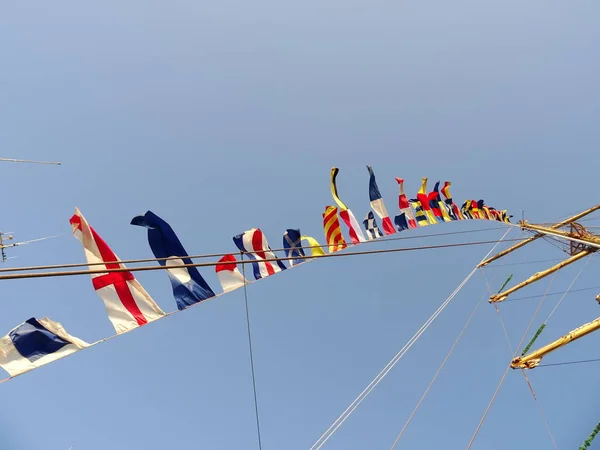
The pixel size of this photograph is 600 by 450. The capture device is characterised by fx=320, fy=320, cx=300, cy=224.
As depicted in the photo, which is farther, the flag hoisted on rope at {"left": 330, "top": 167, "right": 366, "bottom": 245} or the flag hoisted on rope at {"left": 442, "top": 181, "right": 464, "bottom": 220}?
the flag hoisted on rope at {"left": 442, "top": 181, "right": 464, "bottom": 220}

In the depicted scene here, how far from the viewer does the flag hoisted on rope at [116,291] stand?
5371mm

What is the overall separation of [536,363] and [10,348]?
1025 centimetres

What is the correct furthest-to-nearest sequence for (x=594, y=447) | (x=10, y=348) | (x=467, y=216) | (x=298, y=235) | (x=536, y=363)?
(x=594, y=447)
(x=467, y=216)
(x=298, y=235)
(x=536, y=363)
(x=10, y=348)

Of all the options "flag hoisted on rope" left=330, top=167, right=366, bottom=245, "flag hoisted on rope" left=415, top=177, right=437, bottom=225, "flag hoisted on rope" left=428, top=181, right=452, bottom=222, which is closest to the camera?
"flag hoisted on rope" left=330, top=167, right=366, bottom=245

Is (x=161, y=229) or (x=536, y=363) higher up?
(x=161, y=229)

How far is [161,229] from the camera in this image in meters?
6.39

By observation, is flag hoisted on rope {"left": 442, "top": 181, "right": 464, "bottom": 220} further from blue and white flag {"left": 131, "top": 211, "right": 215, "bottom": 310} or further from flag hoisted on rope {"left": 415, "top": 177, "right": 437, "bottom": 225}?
blue and white flag {"left": 131, "top": 211, "right": 215, "bottom": 310}

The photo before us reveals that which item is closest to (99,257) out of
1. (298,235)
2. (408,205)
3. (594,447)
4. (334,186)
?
(298,235)

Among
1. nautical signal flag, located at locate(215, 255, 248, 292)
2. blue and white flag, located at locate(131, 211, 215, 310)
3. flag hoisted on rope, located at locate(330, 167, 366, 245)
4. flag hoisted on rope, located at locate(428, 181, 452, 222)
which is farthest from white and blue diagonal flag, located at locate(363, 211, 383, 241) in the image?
blue and white flag, located at locate(131, 211, 215, 310)

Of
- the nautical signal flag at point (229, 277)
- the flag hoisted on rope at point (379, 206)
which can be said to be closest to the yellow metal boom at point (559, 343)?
the flag hoisted on rope at point (379, 206)

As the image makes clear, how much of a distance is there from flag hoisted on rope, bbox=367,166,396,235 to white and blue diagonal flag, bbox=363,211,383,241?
0.37 meters

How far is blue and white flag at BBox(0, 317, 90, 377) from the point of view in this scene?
169 inches

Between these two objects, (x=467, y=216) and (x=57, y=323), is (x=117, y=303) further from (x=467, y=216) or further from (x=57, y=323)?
(x=467, y=216)

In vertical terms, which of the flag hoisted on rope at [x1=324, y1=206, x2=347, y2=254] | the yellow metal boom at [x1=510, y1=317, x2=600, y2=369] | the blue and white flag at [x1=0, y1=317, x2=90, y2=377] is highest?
the flag hoisted on rope at [x1=324, y1=206, x2=347, y2=254]
